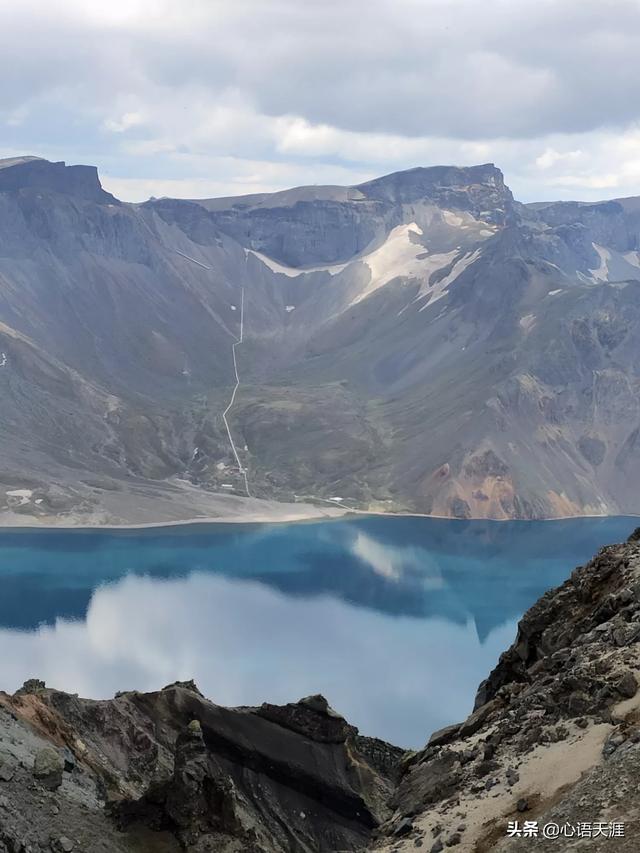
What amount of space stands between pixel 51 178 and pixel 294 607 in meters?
127

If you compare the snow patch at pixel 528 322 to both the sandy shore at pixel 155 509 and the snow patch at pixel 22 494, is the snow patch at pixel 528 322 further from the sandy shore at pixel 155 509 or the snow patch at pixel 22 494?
the snow patch at pixel 22 494

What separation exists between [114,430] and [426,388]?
42.3 metres

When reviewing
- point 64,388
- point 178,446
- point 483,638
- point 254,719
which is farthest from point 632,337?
point 254,719

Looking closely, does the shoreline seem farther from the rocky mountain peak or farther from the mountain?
the rocky mountain peak

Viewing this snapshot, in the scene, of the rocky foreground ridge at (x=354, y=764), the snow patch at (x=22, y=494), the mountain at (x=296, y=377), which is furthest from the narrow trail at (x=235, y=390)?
the rocky foreground ridge at (x=354, y=764)

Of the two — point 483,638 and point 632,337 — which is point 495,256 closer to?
point 632,337

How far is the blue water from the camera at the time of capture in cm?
6072

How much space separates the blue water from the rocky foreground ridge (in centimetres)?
2157

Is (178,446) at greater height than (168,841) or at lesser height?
greater

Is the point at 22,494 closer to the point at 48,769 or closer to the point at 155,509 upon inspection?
the point at 155,509

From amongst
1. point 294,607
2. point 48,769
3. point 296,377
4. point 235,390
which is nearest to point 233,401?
point 235,390

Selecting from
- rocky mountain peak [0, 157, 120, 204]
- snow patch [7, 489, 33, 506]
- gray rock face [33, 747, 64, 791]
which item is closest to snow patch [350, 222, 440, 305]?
rocky mountain peak [0, 157, 120, 204]

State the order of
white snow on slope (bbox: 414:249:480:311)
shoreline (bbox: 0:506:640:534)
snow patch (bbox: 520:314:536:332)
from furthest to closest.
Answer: white snow on slope (bbox: 414:249:480:311) → snow patch (bbox: 520:314:536:332) → shoreline (bbox: 0:506:640:534)

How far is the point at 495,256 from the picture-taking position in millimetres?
171000
